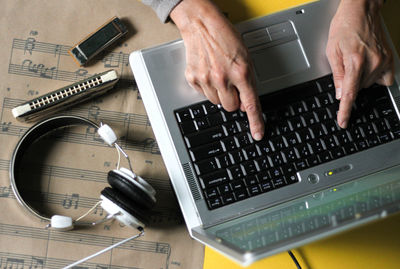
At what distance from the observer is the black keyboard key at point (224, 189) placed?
72cm

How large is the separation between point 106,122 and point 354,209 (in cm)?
49

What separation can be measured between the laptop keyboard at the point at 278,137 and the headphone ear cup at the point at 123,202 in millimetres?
119

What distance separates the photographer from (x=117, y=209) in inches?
27.4

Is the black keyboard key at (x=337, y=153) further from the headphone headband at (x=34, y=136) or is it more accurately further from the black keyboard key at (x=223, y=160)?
the headphone headband at (x=34, y=136)

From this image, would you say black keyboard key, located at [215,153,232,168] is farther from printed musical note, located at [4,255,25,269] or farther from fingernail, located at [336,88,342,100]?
printed musical note, located at [4,255,25,269]

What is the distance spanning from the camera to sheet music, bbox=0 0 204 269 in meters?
0.77

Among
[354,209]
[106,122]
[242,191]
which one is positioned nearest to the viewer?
[354,209]

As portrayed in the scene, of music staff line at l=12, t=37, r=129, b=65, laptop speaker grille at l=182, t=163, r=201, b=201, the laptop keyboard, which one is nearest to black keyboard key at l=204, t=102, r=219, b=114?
the laptop keyboard

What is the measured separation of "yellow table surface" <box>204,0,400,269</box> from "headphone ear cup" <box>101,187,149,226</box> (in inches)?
9.0

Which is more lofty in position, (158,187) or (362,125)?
(362,125)

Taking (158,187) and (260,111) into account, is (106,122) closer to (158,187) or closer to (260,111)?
(158,187)

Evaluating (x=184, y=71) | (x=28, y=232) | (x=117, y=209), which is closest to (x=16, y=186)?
(x=28, y=232)

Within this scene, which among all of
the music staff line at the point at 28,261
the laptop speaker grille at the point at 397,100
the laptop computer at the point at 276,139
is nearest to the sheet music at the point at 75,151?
the music staff line at the point at 28,261

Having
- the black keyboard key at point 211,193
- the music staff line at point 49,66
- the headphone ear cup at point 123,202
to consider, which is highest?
the music staff line at point 49,66
